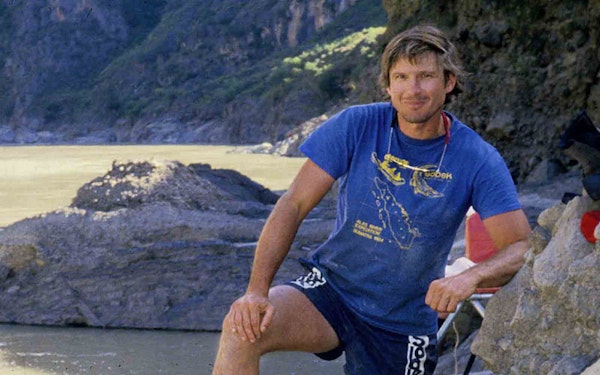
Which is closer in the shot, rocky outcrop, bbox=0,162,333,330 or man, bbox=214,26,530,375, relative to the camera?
man, bbox=214,26,530,375

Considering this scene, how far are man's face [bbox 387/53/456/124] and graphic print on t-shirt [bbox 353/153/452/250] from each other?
0.43ft

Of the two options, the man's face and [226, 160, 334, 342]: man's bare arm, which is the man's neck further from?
[226, 160, 334, 342]: man's bare arm

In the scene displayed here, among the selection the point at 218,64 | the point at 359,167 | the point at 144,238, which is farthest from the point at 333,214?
the point at 218,64

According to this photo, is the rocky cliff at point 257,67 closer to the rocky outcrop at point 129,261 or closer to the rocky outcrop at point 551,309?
the rocky outcrop at point 129,261

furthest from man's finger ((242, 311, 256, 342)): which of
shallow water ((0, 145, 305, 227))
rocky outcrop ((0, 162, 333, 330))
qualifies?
shallow water ((0, 145, 305, 227))

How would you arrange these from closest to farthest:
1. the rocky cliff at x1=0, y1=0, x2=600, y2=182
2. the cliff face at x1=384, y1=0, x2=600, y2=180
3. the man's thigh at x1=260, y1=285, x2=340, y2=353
Answer: the man's thigh at x1=260, y1=285, x2=340, y2=353 → the cliff face at x1=384, y1=0, x2=600, y2=180 → the rocky cliff at x1=0, y1=0, x2=600, y2=182

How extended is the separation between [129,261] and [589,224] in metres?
5.52

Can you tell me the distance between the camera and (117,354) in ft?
20.2

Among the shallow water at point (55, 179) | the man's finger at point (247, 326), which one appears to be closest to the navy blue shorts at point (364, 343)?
the man's finger at point (247, 326)

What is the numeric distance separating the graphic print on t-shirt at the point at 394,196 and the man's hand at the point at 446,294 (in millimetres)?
179

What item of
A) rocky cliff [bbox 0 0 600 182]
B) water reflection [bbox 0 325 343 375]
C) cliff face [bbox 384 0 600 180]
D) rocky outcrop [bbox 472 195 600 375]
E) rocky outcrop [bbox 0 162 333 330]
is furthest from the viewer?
rocky cliff [bbox 0 0 600 182]

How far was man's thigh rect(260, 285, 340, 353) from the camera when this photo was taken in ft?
8.93

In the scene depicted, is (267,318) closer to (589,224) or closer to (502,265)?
(502,265)

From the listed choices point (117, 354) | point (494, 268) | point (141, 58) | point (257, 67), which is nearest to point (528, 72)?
point (117, 354)
